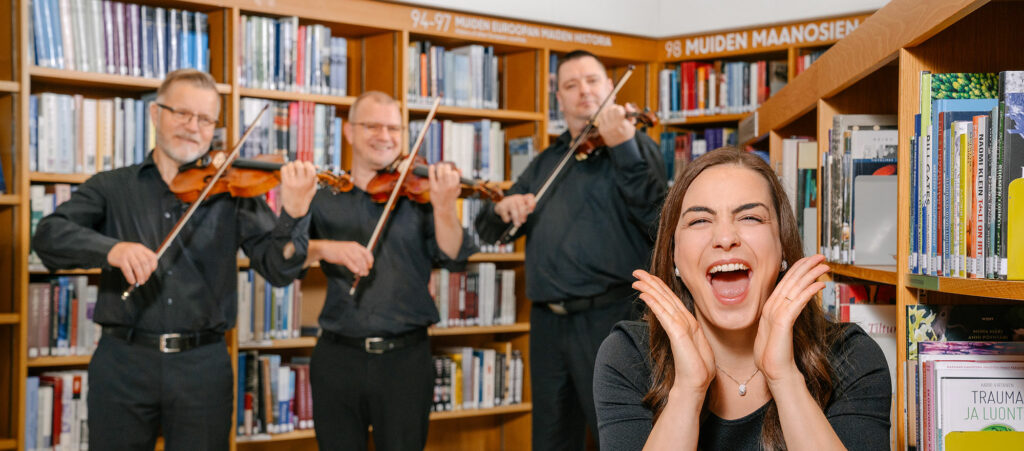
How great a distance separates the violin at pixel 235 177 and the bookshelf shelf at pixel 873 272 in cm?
167

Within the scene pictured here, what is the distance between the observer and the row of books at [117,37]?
11.6 feet

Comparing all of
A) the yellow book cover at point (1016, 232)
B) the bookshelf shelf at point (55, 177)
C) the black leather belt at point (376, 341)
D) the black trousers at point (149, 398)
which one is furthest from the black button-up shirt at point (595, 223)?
the yellow book cover at point (1016, 232)

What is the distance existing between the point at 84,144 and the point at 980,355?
320 cm

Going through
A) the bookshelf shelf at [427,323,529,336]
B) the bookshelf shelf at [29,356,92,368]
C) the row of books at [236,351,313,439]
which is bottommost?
the row of books at [236,351,313,439]

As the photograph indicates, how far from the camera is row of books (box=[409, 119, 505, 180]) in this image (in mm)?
4438


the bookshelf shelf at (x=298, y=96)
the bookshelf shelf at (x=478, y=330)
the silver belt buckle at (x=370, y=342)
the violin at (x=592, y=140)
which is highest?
the bookshelf shelf at (x=298, y=96)

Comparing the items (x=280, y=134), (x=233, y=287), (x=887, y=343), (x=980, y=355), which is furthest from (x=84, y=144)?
(x=980, y=355)

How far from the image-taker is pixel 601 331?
3318mm

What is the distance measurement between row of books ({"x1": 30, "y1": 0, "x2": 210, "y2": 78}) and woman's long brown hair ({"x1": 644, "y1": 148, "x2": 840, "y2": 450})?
8.78ft

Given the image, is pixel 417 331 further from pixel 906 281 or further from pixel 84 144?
pixel 906 281

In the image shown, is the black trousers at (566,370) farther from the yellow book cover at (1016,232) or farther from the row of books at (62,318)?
the yellow book cover at (1016,232)

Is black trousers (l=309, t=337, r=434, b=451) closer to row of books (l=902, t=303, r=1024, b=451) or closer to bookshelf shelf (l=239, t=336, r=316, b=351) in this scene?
bookshelf shelf (l=239, t=336, r=316, b=351)

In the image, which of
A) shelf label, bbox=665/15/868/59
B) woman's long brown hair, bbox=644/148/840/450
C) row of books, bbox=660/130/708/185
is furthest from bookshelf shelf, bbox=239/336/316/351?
woman's long brown hair, bbox=644/148/840/450

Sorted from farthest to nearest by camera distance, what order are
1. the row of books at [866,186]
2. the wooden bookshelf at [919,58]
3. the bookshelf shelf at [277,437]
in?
the bookshelf shelf at [277,437] < the row of books at [866,186] < the wooden bookshelf at [919,58]
